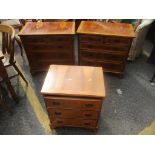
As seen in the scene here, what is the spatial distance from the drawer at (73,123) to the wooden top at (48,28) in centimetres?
104

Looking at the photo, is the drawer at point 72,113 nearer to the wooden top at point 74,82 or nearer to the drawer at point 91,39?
the wooden top at point 74,82

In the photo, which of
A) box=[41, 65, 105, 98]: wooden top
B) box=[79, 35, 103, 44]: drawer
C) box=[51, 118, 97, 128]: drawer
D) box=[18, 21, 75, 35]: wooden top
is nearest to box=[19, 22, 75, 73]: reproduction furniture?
box=[18, 21, 75, 35]: wooden top

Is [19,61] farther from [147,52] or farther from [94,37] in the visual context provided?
[147,52]

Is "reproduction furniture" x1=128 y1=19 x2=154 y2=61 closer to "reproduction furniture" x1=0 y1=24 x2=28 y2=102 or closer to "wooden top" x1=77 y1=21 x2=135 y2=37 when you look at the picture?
"wooden top" x1=77 y1=21 x2=135 y2=37

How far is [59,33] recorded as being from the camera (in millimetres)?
2082

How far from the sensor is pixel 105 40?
6.89 ft

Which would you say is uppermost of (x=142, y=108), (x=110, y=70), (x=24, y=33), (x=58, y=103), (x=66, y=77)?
(x=24, y=33)

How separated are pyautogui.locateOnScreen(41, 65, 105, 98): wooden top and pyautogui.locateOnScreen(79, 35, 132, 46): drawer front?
1.94 ft

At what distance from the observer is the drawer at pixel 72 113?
5.13 ft

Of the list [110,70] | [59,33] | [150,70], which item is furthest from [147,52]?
[59,33]

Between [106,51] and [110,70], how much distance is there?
1.06 feet

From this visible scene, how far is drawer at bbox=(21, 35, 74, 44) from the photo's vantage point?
211 centimetres

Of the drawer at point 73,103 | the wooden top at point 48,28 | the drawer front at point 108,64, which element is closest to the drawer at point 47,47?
the wooden top at point 48,28

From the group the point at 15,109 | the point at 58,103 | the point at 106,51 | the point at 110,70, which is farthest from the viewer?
the point at 110,70
